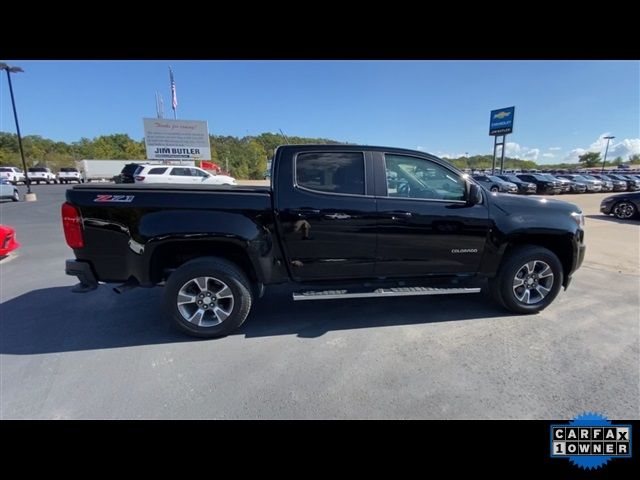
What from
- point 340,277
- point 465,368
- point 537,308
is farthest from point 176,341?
point 537,308

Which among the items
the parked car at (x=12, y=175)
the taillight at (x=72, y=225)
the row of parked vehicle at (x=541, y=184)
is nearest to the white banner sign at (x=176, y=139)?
the parked car at (x=12, y=175)

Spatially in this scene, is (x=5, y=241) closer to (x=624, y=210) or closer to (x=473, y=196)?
(x=473, y=196)

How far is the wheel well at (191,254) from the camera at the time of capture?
3.06 m

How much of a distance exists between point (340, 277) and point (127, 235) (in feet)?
7.35

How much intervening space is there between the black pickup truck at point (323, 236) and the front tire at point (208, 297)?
0.03ft

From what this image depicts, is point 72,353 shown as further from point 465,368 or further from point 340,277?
point 465,368

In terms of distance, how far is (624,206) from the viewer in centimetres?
1087

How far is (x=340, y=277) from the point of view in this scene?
11.0 ft

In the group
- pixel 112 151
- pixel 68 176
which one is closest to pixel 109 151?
pixel 112 151

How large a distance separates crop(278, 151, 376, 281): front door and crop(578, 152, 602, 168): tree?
118733 mm

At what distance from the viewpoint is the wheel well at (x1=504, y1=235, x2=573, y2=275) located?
142 inches

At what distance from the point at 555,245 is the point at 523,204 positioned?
80cm
